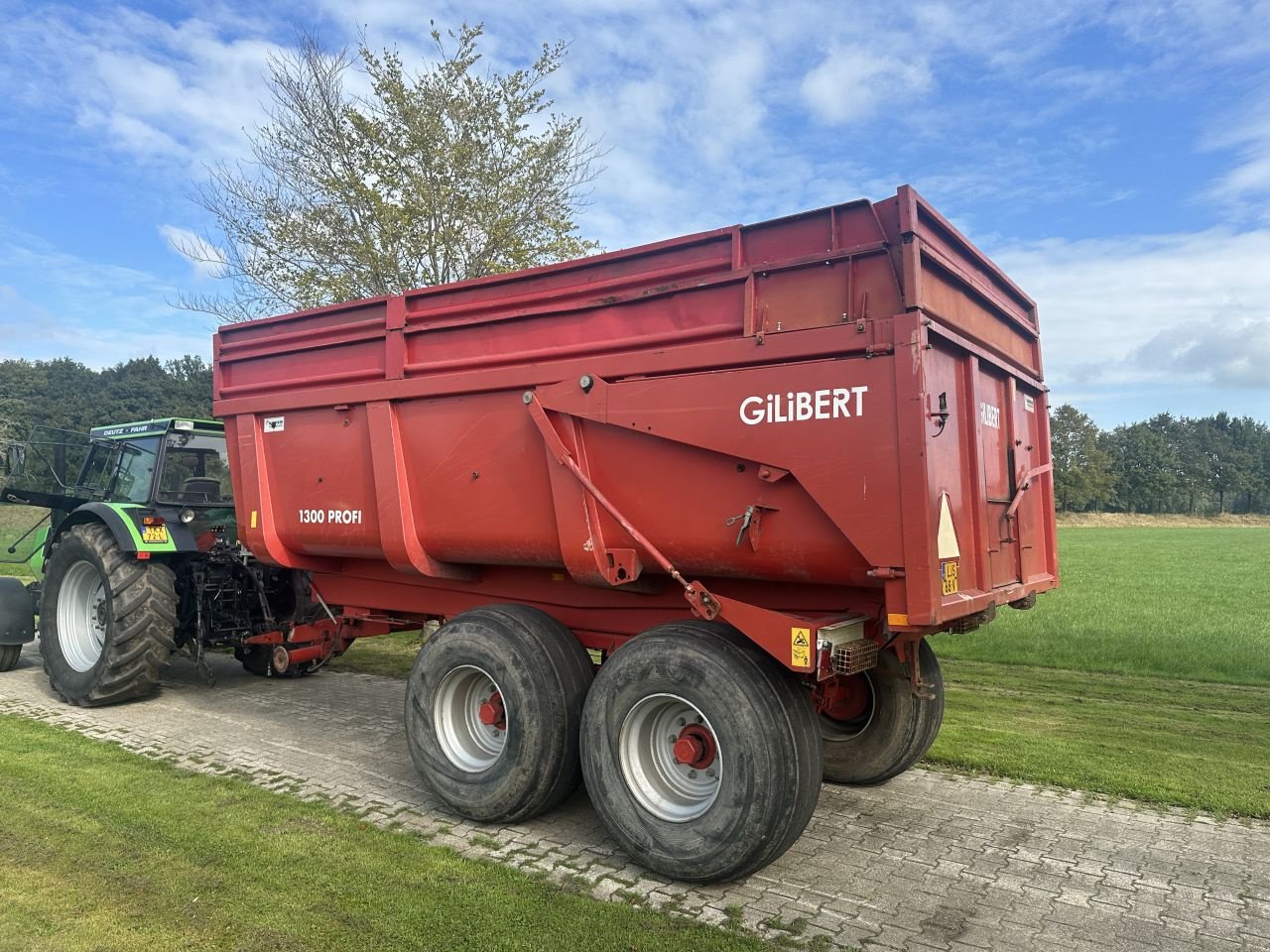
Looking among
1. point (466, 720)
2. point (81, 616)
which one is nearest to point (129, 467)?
point (81, 616)

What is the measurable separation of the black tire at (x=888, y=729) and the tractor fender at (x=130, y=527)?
5618 mm

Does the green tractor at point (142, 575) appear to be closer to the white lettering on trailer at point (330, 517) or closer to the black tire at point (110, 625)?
the black tire at point (110, 625)

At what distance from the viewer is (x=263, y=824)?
14.9ft

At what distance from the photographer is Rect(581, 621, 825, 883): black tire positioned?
369 cm

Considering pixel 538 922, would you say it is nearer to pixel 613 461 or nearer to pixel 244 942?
pixel 244 942

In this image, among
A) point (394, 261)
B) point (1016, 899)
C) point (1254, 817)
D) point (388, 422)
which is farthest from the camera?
point (394, 261)

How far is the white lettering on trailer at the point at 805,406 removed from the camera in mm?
3754

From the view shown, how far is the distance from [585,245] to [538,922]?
29.6 feet

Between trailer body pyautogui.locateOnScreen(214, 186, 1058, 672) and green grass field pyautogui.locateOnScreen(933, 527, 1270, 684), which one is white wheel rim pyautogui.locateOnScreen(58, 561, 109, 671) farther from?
green grass field pyautogui.locateOnScreen(933, 527, 1270, 684)

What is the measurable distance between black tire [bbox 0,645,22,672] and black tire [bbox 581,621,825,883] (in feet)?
24.8

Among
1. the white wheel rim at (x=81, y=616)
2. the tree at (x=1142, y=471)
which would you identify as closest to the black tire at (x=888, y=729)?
the white wheel rim at (x=81, y=616)

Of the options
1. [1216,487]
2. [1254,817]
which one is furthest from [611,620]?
[1216,487]

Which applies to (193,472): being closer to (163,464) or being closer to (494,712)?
(163,464)

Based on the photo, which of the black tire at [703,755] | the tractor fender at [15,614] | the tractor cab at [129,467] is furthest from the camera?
the tractor fender at [15,614]
